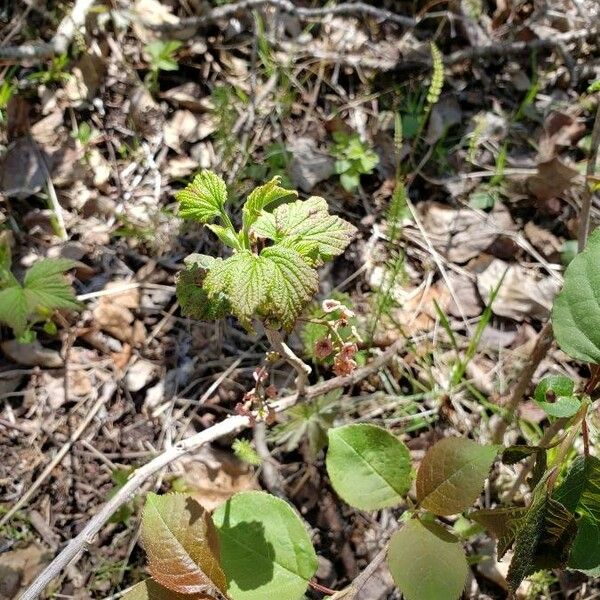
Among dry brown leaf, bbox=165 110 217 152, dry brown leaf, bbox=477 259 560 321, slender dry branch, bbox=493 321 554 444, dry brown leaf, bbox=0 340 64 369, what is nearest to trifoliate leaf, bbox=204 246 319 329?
slender dry branch, bbox=493 321 554 444

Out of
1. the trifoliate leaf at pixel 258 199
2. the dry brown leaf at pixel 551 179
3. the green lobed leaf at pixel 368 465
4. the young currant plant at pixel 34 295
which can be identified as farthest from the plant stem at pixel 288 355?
the dry brown leaf at pixel 551 179

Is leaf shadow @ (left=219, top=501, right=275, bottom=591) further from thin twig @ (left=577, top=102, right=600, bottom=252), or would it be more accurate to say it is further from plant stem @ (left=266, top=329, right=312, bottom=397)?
thin twig @ (left=577, top=102, right=600, bottom=252)

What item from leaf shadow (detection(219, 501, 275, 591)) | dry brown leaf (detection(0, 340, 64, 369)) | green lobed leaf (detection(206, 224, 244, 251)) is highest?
green lobed leaf (detection(206, 224, 244, 251))

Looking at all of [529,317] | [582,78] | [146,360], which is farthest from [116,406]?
[582,78]

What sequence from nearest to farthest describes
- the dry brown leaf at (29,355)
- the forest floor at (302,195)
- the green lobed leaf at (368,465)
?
the green lobed leaf at (368,465)
the forest floor at (302,195)
the dry brown leaf at (29,355)

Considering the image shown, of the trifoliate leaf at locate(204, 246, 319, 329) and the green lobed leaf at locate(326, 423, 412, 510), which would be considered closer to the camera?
the trifoliate leaf at locate(204, 246, 319, 329)

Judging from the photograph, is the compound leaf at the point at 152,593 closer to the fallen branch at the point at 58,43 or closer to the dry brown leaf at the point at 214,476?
the dry brown leaf at the point at 214,476

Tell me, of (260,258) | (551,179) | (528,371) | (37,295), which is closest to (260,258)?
(260,258)
